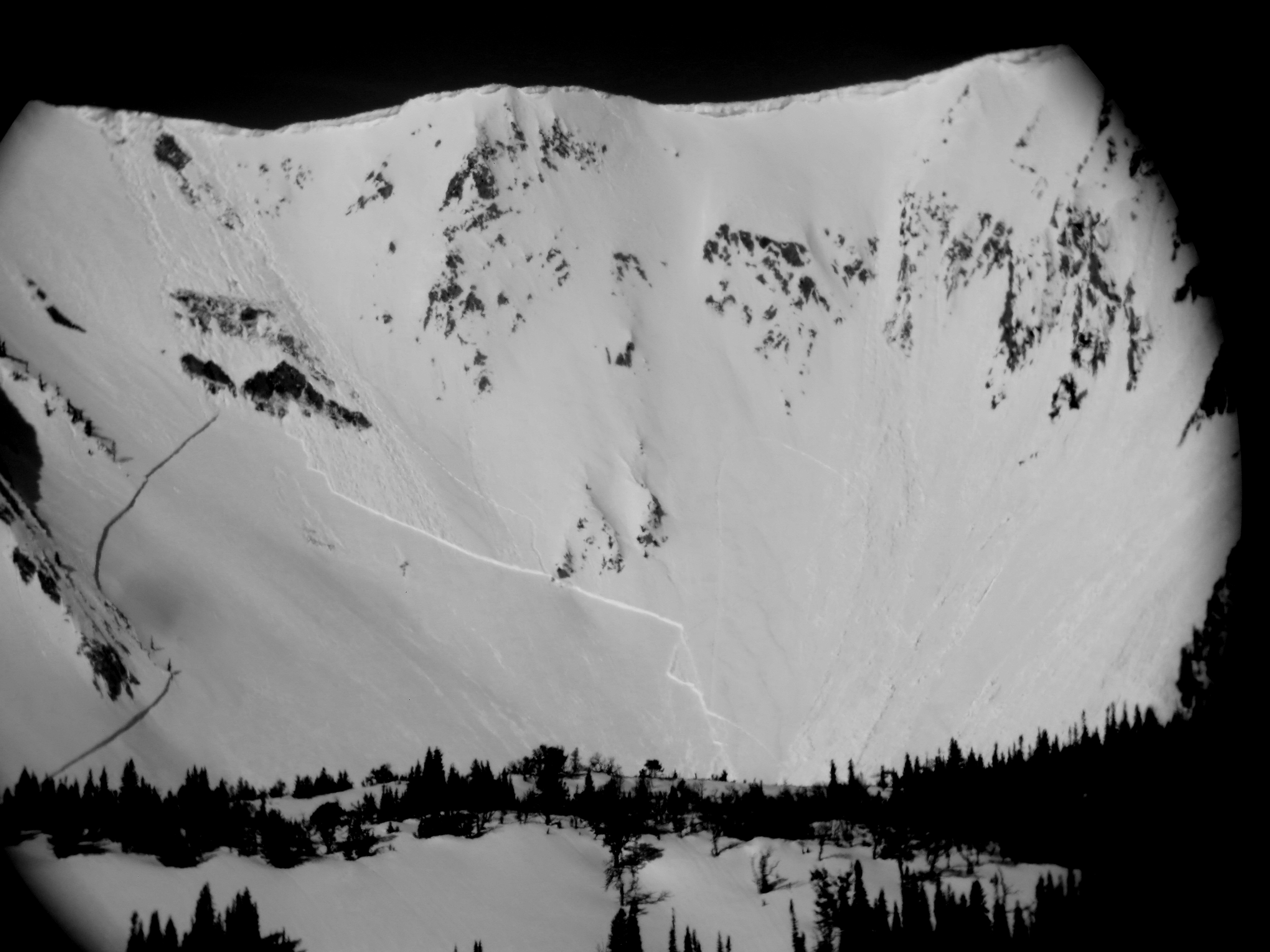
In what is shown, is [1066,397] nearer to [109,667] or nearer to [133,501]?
[133,501]

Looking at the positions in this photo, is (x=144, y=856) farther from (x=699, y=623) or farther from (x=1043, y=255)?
(x=1043, y=255)

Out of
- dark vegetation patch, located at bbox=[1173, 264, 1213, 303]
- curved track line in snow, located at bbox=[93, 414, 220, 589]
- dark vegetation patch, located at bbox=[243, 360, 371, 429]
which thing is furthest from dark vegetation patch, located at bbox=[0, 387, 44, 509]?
dark vegetation patch, located at bbox=[1173, 264, 1213, 303]

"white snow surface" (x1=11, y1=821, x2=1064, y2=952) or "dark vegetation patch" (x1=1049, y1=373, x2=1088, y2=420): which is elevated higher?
"dark vegetation patch" (x1=1049, y1=373, x2=1088, y2=420)

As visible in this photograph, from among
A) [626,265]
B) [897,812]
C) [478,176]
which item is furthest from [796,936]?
[478,176]

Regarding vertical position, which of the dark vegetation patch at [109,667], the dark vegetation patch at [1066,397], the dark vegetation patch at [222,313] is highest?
the dark vegetation patch at [222,313]

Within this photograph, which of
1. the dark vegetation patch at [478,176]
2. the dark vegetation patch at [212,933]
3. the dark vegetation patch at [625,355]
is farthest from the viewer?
the dark vegetation patch at [478,176]

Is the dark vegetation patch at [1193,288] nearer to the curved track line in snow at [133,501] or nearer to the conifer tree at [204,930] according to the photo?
the conifer tree at [204,930]

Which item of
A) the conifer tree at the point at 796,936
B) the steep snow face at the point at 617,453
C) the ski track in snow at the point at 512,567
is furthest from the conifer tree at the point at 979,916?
the ski track in snow at the point at 512,567

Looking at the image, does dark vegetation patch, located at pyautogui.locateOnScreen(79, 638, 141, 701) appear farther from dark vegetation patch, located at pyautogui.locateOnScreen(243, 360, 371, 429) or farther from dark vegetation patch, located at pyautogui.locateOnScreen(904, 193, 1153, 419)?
dark vegetation patch, located at pyautogui.locateOnScreen(904, 193, 1153, 419)
